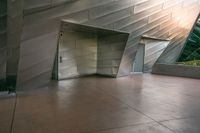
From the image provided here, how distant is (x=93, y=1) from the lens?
581 centimetres

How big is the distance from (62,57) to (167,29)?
16.6 ft

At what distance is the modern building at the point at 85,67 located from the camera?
340 cm

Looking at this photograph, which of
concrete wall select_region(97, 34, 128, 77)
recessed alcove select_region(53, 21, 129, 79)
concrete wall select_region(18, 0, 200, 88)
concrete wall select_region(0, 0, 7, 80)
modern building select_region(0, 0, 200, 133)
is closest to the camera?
modern building select_region(0, 0, 200, 133)

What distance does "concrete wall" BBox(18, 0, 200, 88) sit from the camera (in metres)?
4.97

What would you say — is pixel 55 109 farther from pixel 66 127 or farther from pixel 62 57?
pixel 62 57

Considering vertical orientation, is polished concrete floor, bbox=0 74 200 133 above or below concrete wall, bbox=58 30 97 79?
below

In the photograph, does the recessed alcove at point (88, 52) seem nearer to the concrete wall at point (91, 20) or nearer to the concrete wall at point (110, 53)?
the concrete wall at point (110, 53)

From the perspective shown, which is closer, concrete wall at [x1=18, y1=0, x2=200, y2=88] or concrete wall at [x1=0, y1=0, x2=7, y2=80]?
concrete wall at [x1=0, y1=0, x2=7, y2=80]

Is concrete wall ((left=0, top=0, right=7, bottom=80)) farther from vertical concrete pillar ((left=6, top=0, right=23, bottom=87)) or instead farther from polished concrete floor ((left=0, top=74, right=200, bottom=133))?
polished concrete floor ((left=0, top=74, right=200, bottom=133))

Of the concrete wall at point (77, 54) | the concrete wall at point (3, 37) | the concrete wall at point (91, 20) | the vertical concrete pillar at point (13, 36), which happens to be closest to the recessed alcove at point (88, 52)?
the concrete wall at point (77, 54)

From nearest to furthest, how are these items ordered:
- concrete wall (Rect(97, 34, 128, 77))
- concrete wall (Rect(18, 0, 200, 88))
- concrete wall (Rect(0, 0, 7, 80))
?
concrete wall (Rect(0, 0, 7, 80)), concrete wall (Rect(18, 0, 200, 88)), concrete wall (Rect(97, 34, 128, 77))

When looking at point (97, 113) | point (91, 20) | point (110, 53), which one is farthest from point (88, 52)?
point (97, 113)

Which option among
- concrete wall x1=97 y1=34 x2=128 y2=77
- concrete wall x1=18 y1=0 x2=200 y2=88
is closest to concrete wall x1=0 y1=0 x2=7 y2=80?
concrete wall x1=18 y1=0 x2=200 y2=88

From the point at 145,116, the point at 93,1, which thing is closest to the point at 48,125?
the point at 145,116
